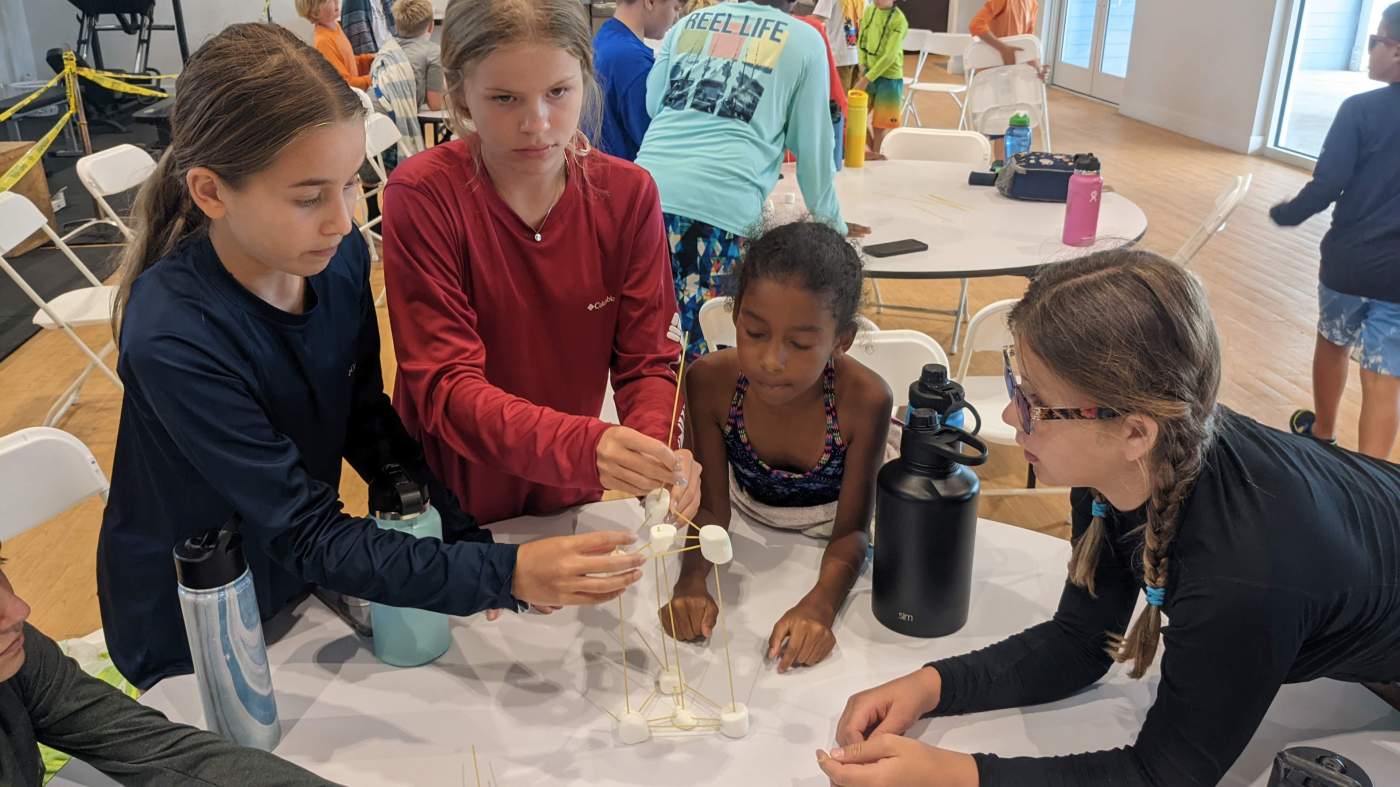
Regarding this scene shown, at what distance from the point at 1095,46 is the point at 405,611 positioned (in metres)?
11.3

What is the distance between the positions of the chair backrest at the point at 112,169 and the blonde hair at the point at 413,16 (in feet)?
6.16

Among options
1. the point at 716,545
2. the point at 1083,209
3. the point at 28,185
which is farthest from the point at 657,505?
the point at 28,185

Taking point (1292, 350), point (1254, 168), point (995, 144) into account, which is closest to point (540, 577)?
point (1292, 350)

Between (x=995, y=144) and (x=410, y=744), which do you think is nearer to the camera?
(x=410, y=744)

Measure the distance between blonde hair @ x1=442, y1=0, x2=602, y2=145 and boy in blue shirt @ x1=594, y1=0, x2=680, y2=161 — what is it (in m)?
1.77

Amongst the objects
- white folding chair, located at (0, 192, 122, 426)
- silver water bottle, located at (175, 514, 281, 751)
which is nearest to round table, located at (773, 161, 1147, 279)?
silver water bottle, located at (175, 514, 281, 751)

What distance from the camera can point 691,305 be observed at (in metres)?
3.09

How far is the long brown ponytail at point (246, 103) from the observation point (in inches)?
46.9

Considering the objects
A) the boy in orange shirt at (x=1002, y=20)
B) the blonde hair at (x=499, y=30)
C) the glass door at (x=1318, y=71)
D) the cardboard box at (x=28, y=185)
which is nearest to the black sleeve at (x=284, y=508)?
the blonde hair at (x=499, y=30)

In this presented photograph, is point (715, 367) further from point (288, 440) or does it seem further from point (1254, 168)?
point (1254, 168)

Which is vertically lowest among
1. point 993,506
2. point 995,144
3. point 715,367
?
point 993,506

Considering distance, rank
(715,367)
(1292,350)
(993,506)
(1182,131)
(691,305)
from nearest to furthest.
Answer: (715,367), (691,305), (993,506), (1292,350), (1182,131)

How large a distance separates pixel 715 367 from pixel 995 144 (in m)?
4.47

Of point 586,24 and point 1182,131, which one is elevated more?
point 586,24
